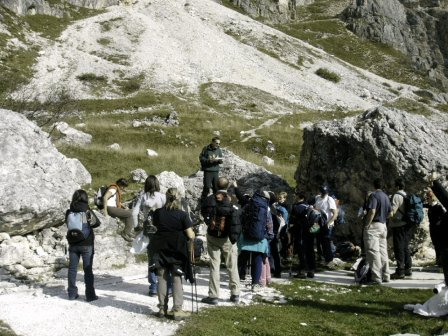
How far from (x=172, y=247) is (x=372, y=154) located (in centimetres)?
1068

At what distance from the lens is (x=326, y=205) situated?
1558 cm

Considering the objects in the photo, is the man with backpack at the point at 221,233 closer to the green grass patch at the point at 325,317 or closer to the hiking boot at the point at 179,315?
the green grass patch at the point at 325,317

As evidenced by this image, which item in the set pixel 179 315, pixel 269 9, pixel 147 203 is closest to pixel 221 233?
pixel 179 315

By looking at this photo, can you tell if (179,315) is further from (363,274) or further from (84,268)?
(363,274)

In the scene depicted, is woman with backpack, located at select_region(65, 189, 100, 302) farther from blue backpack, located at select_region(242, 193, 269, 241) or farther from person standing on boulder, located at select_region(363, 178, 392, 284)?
person standing on boulder, located at select_region(363, 178, 392, 284)

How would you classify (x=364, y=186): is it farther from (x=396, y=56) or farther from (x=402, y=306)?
(x=396, y=56)

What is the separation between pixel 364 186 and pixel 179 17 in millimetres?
88496

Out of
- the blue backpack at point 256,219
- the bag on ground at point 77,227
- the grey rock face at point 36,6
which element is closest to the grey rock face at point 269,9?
the grey rock face at point 36,6

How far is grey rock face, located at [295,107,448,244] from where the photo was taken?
17531 millimetres

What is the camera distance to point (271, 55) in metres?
96.2

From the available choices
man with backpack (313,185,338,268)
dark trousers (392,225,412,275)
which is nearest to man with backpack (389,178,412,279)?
dark trousers (392,225,412,275)

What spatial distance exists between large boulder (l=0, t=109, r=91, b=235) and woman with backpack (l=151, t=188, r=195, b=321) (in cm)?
637

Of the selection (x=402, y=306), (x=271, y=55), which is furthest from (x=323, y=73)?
(x=402, y=306)

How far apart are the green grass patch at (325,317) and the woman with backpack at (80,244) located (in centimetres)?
275
